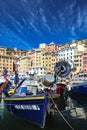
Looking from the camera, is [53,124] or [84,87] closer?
[53,124]

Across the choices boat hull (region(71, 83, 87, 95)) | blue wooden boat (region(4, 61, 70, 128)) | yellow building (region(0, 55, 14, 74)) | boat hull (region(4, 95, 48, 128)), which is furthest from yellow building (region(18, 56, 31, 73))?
boat hull (region(4, 95, 48, 128))

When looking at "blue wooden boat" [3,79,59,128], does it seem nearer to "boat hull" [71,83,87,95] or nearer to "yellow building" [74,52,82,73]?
"boat hull" [71,83,87,95]

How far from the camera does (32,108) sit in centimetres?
1526

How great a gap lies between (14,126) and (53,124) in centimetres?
278

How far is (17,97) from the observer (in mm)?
16094

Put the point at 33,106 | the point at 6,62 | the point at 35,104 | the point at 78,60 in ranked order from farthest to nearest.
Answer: the point at 6,62 → the point at 78,60 → the point at 33,106 → the point at 35,104

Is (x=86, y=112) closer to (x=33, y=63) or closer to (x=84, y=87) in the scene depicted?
(x=84, y=87)

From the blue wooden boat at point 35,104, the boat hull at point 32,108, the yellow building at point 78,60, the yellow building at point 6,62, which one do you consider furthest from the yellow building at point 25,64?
the boat hull at point 32,108

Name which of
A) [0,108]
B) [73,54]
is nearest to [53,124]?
[0,108]

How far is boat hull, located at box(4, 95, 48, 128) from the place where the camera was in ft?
48.3

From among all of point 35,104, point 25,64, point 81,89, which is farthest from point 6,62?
point 35,104

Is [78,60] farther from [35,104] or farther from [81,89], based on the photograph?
[35,104]

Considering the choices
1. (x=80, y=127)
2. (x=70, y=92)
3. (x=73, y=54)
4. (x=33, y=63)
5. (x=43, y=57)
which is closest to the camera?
(x=80, y=127)

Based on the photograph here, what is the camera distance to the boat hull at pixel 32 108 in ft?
48.3
